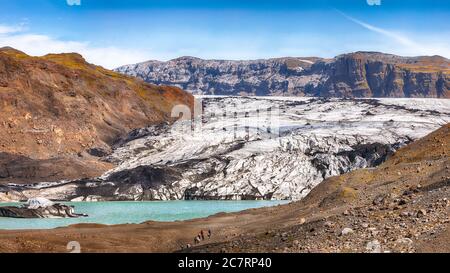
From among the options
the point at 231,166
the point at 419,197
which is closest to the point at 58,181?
the point at 231,166

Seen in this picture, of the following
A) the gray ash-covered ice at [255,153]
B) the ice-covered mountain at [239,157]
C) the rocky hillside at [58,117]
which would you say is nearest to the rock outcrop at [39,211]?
the ice-covered mountain at [239,157]

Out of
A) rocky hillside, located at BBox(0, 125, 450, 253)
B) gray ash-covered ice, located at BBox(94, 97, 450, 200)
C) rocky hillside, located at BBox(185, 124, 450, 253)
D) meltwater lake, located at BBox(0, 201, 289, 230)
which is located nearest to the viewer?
rocky hillside, located at BBox(185, 124, 450, 253)

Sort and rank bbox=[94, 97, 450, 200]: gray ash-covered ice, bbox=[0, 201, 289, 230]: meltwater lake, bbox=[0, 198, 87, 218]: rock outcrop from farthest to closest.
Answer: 1. bbox=[94, 97, 450, 200]: gray ash-covered ice
2. bbox=[0, 198, 87, 218]: rock outcrop
3. bbox=[0, 201, 289, 230]: meltwater lake

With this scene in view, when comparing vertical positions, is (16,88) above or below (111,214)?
above

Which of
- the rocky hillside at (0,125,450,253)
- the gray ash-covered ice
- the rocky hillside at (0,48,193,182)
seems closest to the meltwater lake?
the gray ash-covered ice

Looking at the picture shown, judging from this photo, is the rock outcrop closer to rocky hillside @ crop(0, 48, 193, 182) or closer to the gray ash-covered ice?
the gray ash-covered ice
